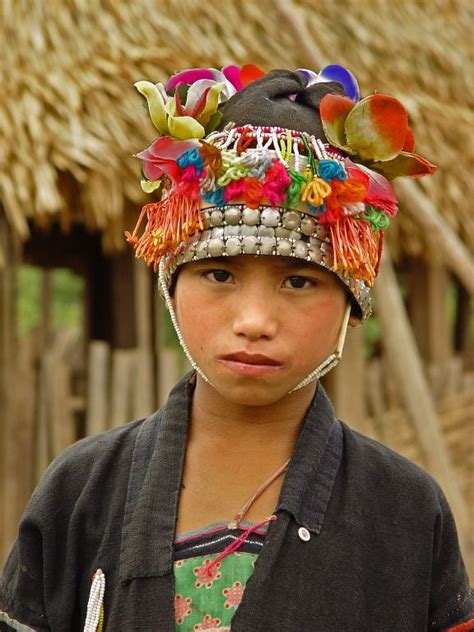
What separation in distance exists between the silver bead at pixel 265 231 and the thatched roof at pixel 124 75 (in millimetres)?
2362

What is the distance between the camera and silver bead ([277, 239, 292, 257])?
1.96 m

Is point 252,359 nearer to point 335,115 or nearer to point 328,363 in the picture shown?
point 328,363

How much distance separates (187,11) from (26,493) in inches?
92.0

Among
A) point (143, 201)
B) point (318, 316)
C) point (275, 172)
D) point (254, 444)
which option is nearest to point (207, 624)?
point (254, 444)

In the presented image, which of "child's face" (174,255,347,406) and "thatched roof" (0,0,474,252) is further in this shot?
"thatched roof" (0,0,474,252)

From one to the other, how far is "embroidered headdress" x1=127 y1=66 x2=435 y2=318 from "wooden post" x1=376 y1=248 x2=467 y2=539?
2007 millimetres

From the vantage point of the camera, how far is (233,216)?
1.99m

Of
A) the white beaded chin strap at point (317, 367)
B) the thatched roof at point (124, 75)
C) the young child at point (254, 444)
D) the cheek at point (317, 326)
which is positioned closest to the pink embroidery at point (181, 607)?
the young child at point (254, 444)

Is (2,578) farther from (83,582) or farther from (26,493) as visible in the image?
(26,493)

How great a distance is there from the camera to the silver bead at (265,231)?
1.97 meters

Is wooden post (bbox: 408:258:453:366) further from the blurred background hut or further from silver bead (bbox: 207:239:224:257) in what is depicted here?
silver bead (bbox: 207:239:224:257)

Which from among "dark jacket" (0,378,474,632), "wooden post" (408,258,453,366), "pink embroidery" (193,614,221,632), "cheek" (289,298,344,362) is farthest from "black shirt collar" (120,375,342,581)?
"wooden post" (408,258,453,366)

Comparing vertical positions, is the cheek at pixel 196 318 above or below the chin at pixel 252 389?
above

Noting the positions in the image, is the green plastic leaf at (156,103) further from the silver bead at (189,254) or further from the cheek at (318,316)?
the cheek at (318,316)
